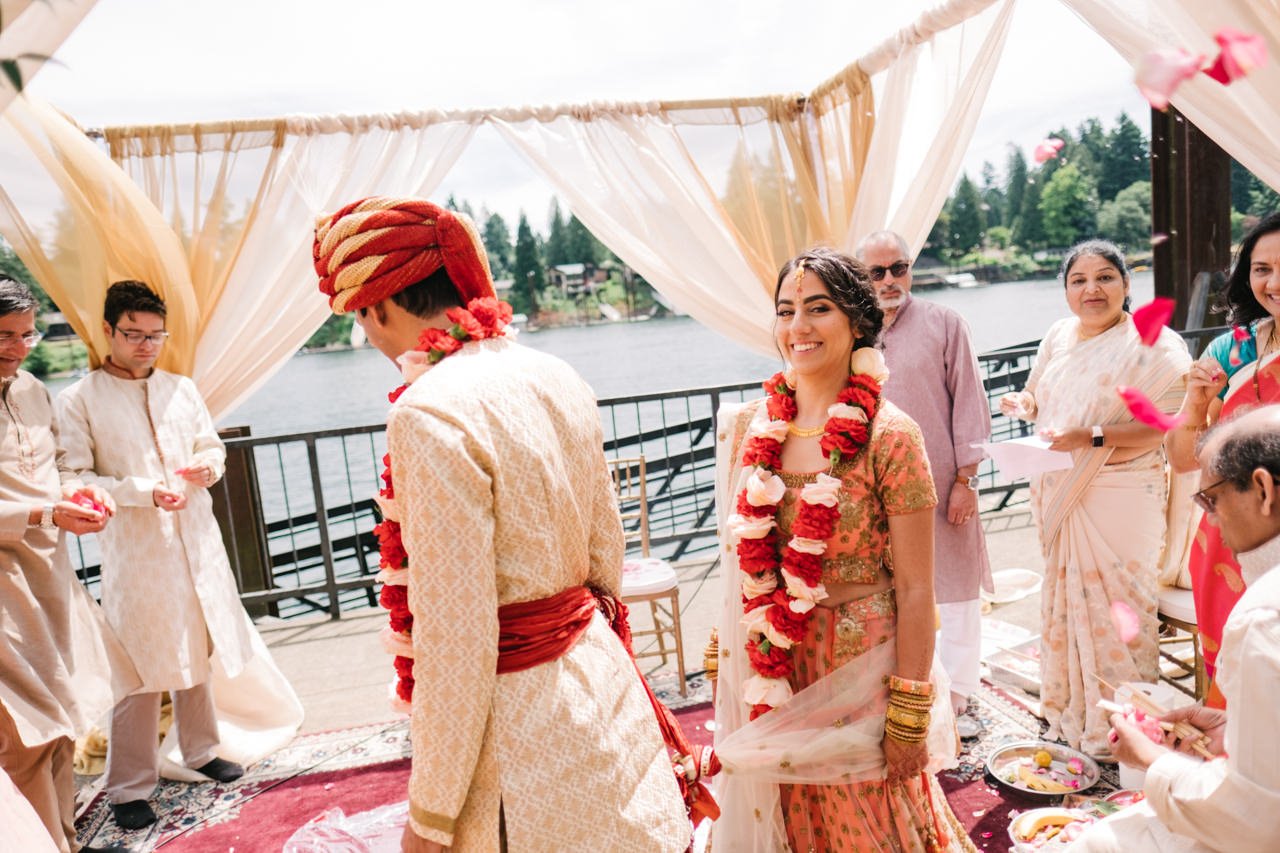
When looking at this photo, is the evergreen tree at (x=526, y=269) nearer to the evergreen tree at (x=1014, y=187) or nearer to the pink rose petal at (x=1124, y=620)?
the evergreen tree at (x=1014, y=187)

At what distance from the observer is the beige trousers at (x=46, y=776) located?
8.04ft

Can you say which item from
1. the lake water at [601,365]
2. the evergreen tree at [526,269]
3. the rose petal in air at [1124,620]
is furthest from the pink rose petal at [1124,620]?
the evergreen tree at [526,269]

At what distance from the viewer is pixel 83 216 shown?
3248 millimetres

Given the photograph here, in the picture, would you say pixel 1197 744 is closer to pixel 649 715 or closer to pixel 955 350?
pixel 649 715

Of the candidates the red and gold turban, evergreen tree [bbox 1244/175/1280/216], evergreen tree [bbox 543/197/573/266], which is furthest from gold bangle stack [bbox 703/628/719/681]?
evergreen tree [bbox 543/197/573/266]

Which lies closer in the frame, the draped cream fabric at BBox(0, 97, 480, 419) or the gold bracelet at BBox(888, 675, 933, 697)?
the gold bracelet at BBox(888, 675, 933, 697)

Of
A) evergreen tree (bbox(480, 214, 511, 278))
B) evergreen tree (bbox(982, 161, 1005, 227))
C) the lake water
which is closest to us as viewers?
evergreen tree (bbox(982, 161, 1005, 227))

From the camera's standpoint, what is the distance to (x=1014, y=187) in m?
4.28

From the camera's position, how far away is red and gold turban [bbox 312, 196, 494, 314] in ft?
4.39

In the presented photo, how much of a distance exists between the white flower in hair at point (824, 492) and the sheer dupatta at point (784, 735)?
0.26 meters

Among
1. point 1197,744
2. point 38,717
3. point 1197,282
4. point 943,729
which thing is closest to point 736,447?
point 943,729

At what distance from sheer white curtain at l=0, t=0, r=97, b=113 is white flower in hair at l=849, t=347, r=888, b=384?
5.15 feet

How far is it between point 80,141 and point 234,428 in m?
2.12

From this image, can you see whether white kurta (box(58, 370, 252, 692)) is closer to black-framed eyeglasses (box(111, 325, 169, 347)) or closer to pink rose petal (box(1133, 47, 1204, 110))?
black-framed eyeglasses (box(111, 325, 169, 347))
